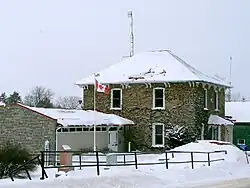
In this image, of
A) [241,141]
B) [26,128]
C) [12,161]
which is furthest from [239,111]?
[12,161]

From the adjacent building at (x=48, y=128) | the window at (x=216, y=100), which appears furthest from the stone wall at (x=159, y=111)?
the adjacent building at (x=48, y=128)

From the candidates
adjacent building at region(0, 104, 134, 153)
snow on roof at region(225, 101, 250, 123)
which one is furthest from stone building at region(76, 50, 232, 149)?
snow on roof at region(225, 101, 250, 123)

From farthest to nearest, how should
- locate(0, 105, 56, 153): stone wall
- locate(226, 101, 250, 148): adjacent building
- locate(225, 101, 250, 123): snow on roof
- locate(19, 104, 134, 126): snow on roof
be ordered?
locate(225, 101, 250, 123): snow on roof, locate(226, 101, 250, 148): adjacent building, locate(19, 104, 134, 126): snow on roof, locate(0, 105, 56, 153): stone wall

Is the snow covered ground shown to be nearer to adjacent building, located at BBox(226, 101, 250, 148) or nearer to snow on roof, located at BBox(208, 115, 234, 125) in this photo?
snow on roof, located at BBox(208, 115, 234, 125)

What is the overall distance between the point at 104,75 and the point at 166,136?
801 centimetres

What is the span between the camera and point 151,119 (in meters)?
→ 46.0

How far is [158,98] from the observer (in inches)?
1800

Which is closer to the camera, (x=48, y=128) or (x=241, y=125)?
(x=48, y=128)

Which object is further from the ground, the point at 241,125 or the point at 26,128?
the point at 26,128

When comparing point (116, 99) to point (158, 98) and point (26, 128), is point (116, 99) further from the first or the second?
point (26, 128)

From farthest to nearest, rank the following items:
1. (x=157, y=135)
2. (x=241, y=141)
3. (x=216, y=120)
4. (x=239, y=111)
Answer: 1. (x=239, y=111)
2. (x=241, y=141)
3. (x=216, y=120)
4. (x=157, y=135)

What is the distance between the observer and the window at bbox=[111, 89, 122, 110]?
4725cm

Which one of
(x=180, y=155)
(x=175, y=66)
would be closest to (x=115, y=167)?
(x=180, y=155)

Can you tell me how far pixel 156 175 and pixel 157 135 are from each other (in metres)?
23.1
